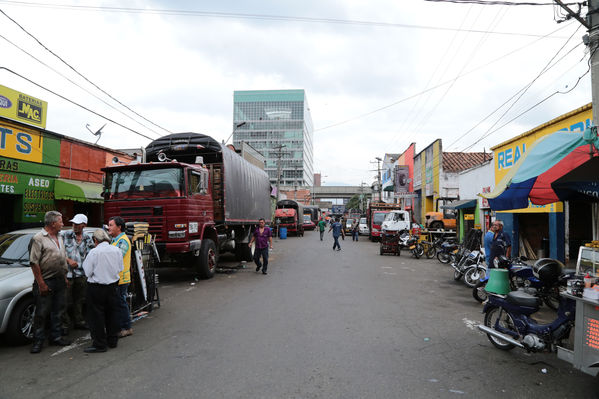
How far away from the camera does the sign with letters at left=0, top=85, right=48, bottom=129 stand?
14333 millimetres

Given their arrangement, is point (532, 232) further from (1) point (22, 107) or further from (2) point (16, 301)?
(1) point (22, 107)

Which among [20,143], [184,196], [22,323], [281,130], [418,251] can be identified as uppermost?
[281,130]

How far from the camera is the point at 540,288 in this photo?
5.55 metres

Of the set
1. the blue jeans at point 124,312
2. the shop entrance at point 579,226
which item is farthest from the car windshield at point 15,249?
the shop entrance at point 579,226

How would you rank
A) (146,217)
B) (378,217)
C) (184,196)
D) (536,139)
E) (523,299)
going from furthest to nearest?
(378,217) → (536,139) → (184,196) → (146,217) → (523,299)

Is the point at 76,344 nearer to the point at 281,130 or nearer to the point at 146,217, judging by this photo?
the point at 146,217

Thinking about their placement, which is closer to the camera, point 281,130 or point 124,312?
point 124,312

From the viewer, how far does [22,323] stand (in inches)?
205

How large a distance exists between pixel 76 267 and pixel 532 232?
16.8m

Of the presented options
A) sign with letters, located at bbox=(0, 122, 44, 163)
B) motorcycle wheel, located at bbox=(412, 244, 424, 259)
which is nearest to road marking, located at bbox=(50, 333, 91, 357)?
sign with letters, located at bbox=(0, 122, 44, 163)

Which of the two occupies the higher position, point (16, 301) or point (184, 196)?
point (184, 196)

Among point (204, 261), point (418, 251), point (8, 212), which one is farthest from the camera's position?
point (418, 251)

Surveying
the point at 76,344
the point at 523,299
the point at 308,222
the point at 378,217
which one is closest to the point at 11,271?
the point at 76,344

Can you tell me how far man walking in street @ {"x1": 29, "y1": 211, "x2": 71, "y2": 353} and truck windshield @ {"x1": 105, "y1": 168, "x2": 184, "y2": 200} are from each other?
4343mm
